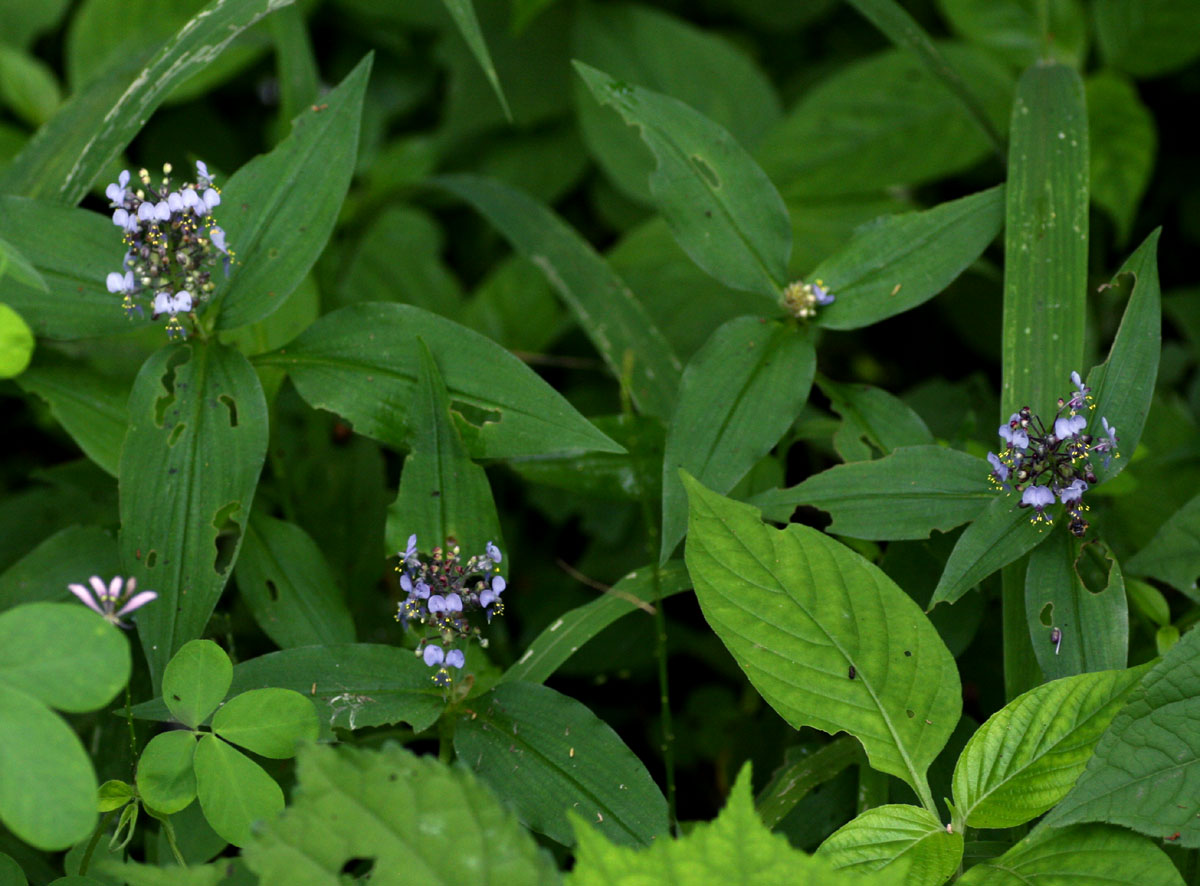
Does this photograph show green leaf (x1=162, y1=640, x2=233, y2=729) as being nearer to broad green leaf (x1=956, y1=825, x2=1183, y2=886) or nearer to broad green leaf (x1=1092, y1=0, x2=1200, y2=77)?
broad green leaf (x1=956, y1=825, x2=1183, y2=886)

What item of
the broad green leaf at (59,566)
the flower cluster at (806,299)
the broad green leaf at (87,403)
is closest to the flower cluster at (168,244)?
the broad green leaf at (87,403)

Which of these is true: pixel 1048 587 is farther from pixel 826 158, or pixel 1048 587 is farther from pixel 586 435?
pixel 826 158

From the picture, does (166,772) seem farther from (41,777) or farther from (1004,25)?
(1004,25)

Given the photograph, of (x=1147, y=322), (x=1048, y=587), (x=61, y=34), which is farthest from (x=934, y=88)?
(x=61, y=34)

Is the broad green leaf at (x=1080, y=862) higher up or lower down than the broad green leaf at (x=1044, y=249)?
lower down

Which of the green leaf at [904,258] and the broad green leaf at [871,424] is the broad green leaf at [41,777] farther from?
the green leaf at [904,258]

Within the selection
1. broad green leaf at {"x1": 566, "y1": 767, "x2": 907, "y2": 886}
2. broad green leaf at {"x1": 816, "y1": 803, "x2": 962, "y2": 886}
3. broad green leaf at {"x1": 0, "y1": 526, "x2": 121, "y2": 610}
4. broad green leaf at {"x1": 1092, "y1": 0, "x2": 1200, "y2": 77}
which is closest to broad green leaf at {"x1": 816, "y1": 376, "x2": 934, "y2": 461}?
broad green leaf at {"x1": 816, "y1": 803, "x2": 962, "y2": 886}
